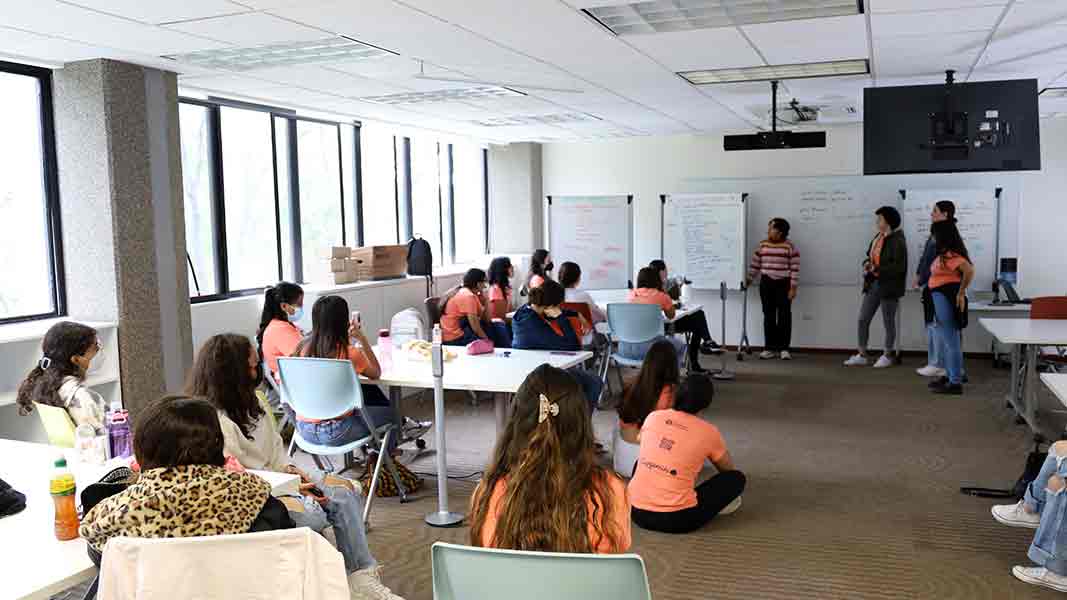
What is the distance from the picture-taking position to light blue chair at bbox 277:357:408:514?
14.0 feet

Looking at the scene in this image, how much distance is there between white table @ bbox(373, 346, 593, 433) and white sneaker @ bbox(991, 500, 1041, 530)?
7.43ft

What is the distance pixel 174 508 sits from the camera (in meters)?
2.09

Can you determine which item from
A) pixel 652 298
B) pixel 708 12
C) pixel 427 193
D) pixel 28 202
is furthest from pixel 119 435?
pixel 427 193

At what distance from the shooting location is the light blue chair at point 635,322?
6.76m

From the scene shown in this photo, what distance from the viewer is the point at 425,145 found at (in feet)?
32.1

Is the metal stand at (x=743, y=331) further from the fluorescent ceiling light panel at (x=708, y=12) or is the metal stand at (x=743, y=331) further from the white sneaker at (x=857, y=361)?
the fluorescent ceiling light panel at (x=708, y=12)

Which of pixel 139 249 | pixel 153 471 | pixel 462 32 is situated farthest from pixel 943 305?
pixel 153 471

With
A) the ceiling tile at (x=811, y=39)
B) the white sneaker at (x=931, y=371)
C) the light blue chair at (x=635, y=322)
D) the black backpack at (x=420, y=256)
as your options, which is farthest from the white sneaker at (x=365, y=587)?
the white sneaker at (x=931, y=371)

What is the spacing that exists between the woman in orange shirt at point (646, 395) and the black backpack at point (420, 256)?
374cm

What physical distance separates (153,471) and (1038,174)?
910cm

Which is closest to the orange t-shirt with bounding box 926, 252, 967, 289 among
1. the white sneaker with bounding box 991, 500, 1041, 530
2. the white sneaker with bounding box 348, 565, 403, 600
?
the white sneaker with bounding box 991, 500, 1041, 530

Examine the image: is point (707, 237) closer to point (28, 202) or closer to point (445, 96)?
point (445, 96)

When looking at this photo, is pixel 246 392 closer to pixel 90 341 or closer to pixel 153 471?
pixel 90 341

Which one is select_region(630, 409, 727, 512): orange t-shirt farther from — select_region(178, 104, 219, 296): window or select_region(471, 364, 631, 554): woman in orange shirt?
select_region(178, 104, 219, 296): window
